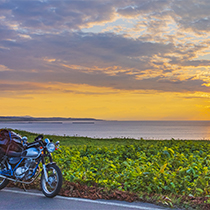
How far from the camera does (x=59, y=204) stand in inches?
232

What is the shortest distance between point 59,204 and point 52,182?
657 mm

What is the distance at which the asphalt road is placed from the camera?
5684 millimetres

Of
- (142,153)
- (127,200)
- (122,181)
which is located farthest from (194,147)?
(127,200)

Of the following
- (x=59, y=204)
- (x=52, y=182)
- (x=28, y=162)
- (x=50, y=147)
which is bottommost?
(x=59, y=204)

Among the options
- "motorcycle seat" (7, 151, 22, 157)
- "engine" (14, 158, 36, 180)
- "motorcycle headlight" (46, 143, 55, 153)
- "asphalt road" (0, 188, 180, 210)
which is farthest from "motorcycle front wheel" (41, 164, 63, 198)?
"motorcycle seat" (7, 151, 22, 157)

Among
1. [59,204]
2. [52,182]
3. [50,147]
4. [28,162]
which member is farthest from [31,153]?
[59,204]

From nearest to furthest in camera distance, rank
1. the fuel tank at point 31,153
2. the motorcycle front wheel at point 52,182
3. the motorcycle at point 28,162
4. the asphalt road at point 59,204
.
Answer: the asphalt road at point 59,204 < the motorcycle front wheel at point 52,182 < the motorcycle at point 28,162 < the fuel tank at point 31,153

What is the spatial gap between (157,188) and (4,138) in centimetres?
435

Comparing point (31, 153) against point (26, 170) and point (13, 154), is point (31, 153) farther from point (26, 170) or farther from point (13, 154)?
point (13, 154)

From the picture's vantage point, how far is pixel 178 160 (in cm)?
925

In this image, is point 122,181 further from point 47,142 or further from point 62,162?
point 62,162

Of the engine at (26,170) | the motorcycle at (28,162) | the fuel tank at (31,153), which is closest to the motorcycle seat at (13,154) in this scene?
the motorcycle at (28,162)

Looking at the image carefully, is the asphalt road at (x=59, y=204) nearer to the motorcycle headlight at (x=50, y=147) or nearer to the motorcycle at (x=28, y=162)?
the motorcycle at (x=28, y=162)

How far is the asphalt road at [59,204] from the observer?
5.68 metres
